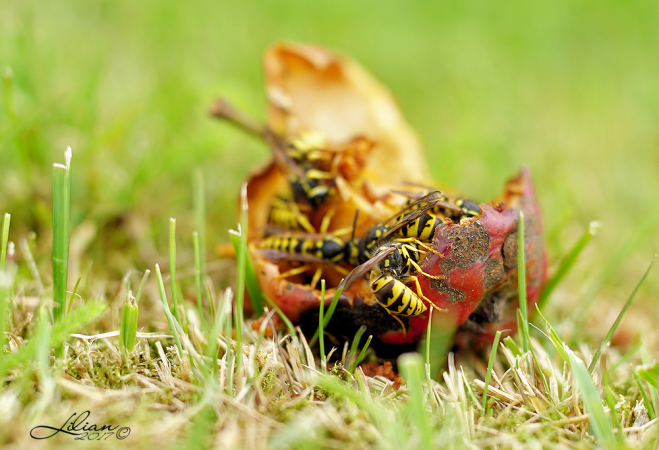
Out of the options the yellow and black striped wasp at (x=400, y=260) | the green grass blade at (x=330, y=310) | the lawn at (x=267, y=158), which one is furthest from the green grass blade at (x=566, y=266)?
the green grass blade at (x=330, y=310)

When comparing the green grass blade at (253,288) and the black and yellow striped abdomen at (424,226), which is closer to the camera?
the black and yellow striped abdomen at (424,226)

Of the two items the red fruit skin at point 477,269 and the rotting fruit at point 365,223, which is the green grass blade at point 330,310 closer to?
the rotting fruit at point 365,223

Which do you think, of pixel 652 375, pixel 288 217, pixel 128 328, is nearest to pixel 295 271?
pixel 288 217

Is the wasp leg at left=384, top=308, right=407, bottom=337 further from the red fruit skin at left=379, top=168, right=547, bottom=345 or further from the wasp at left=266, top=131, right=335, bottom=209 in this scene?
the wasp at left=266, top=131, right=335, bottom=209

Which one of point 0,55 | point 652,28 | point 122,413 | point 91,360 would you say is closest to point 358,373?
point 122,413

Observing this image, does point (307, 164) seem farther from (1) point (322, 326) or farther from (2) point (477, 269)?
(2) point (477, 269)

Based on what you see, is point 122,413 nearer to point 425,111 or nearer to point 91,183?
point 91,183
